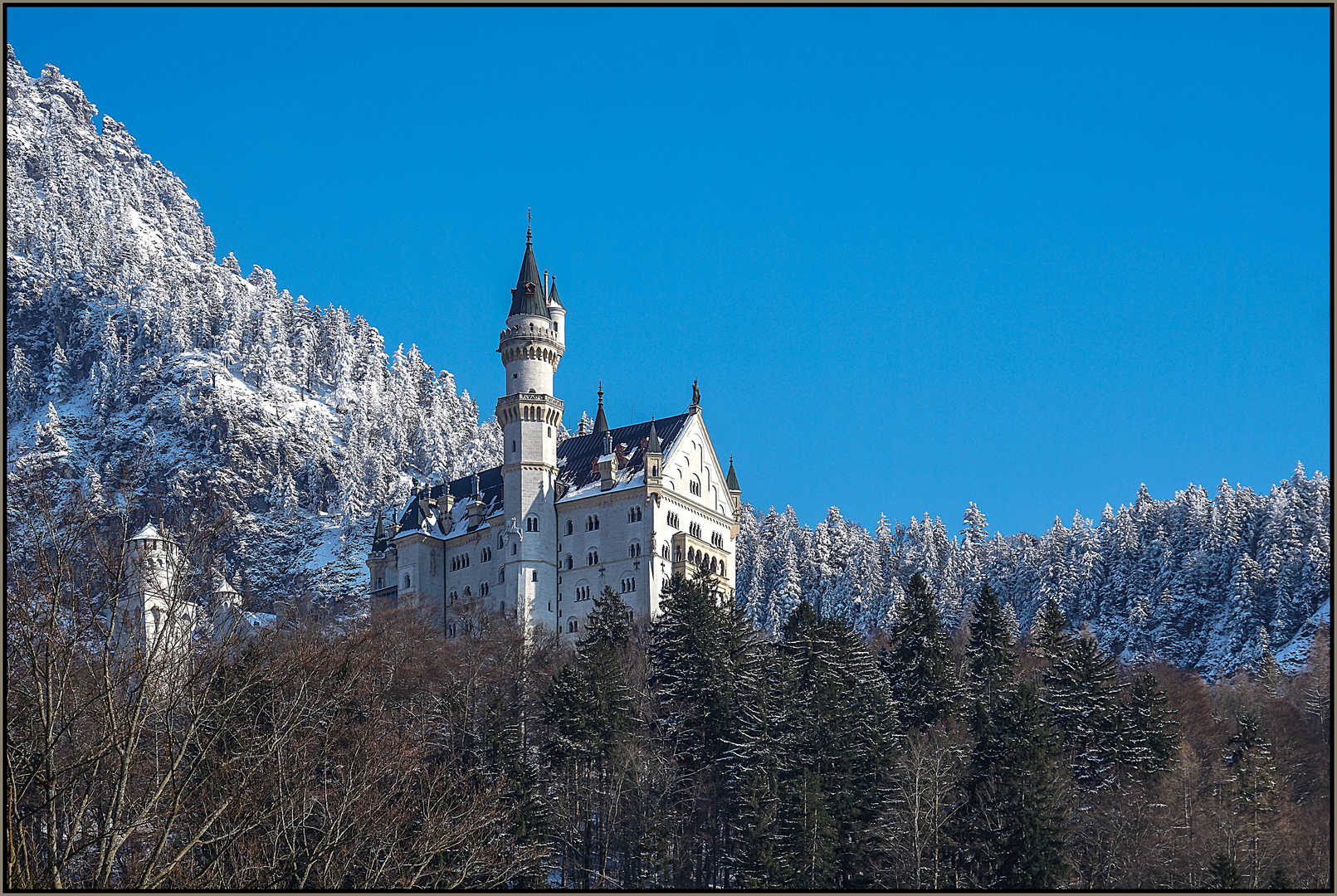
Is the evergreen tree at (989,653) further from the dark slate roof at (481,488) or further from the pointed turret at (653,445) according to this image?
the dark slate roof at (481,488)

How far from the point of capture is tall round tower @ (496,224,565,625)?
384ft

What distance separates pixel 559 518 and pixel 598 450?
750 cm

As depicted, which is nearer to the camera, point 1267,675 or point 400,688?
point 400,688

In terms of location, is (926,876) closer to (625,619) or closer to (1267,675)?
(625,619)

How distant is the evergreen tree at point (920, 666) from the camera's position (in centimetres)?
6681

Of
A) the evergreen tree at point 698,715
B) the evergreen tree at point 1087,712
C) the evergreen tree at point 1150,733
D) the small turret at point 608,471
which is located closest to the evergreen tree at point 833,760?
the evergreen tree at point 698,715

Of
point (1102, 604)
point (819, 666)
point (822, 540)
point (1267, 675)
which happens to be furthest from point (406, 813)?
point (822, 540)

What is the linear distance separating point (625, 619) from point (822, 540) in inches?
3399

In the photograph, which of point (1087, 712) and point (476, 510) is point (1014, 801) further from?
point (476, 510)

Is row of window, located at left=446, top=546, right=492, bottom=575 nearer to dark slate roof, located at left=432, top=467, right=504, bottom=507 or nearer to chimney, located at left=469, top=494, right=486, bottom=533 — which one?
chimney, located at left=469, top=494, right=486, bottom=533

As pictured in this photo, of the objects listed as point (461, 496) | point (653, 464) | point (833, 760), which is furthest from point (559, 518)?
point (833, 760)

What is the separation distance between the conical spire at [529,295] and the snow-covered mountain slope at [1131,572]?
41280mm

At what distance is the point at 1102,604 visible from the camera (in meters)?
148

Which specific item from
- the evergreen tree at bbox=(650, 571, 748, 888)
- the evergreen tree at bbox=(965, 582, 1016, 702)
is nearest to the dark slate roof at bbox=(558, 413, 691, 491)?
the evergreen tree at bbox=(650, 571, 748, 888)
